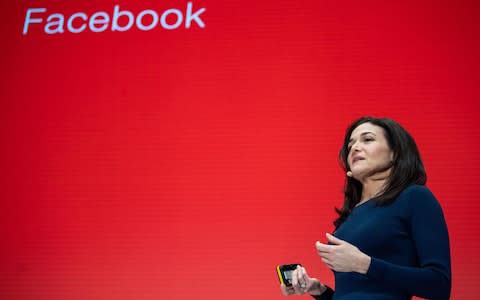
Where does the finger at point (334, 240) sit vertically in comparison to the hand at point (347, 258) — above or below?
above

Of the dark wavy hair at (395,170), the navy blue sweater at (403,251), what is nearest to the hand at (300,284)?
the navy blue sweater at (403,251)

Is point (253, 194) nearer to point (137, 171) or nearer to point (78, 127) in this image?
point (137, 171)

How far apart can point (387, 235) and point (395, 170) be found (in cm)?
22

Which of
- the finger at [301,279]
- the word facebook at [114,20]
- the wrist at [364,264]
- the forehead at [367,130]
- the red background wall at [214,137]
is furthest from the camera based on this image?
the word facebook at [114,20]

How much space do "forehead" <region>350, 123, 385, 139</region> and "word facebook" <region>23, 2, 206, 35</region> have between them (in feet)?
4.93

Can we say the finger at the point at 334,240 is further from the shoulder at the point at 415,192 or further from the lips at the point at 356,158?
the lips at the point at 356,158

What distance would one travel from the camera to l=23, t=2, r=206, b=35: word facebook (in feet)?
10.00

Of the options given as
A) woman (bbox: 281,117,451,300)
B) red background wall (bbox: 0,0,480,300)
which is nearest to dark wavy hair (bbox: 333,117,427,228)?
woman (bbox: 281,117,451,300)

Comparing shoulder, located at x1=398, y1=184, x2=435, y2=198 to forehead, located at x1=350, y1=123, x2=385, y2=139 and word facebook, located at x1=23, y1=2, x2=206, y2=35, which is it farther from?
word facebook, located at x1=23, y1=2, x2=206, y2=35

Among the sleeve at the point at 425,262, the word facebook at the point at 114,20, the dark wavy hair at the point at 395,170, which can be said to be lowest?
the sleeve at the point at 425,262

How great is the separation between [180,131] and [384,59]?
1.09 meters

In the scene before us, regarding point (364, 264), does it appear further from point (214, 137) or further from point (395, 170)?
point (214, 137)

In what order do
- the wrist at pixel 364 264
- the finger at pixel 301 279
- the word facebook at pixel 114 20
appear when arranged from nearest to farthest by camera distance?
1. the wrist at pixel 364 264
2. the finger at pixel 301 279
3. the word facebook at pixel 114 20

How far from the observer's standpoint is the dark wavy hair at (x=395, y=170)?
1544 mm
